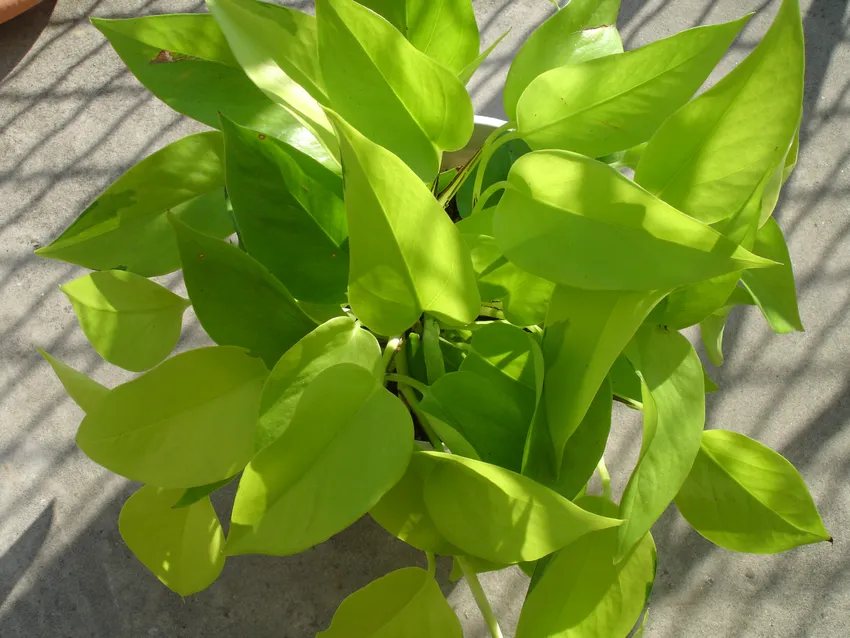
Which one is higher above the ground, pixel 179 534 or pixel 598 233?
pixel 598 233

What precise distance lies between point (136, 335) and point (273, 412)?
17 centimetres

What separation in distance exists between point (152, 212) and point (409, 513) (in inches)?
8.4

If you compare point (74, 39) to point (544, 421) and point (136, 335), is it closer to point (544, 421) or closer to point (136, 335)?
point (136, 335)

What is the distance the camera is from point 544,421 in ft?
0.97

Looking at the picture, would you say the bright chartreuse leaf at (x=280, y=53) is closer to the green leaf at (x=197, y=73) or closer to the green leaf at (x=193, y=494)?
the green leaf at (x=197, y=73)

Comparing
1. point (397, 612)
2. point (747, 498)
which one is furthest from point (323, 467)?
point (747, 498)

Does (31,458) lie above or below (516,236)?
below

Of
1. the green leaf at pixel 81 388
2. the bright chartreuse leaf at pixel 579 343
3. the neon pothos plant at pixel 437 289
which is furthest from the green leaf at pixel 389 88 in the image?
the green leaf at pixel 81 388

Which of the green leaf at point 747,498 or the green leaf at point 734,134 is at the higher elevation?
the green leaf at point 734,134

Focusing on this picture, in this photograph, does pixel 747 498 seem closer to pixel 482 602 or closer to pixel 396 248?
pixel 482 602

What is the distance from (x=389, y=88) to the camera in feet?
1.06

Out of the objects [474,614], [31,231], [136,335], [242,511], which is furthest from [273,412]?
[31,231]

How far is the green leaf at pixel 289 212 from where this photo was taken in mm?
299

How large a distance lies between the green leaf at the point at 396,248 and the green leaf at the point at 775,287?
195mm
